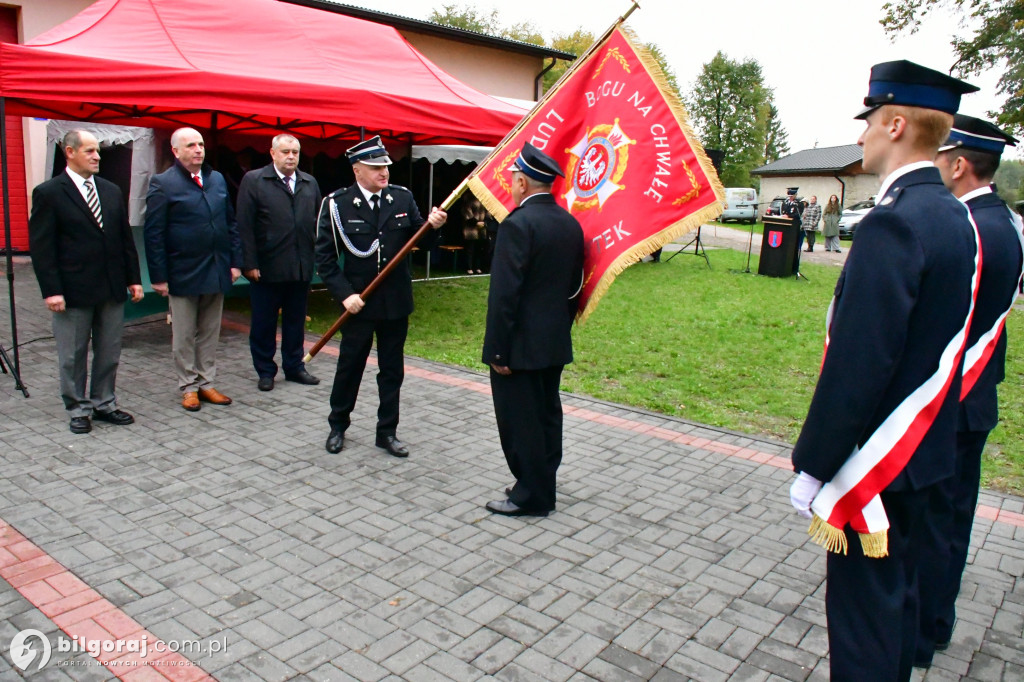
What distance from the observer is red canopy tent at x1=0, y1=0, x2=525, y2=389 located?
641cm

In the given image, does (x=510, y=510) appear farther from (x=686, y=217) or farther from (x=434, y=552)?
(x=686, y=217)

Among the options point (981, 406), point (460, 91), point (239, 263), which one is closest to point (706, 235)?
point (460, 91)

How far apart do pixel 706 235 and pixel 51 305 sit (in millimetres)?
Answer: 25618

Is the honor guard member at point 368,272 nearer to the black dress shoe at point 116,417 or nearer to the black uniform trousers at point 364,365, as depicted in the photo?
the black uniform trousers at point 364,365

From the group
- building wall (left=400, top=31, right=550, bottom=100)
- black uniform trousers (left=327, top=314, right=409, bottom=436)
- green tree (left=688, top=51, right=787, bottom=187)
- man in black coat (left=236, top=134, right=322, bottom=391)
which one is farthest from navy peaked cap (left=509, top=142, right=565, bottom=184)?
green tree (left=688, top=51, right=787, bottom=187)

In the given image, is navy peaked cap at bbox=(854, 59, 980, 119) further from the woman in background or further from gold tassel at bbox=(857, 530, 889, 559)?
the woman in background

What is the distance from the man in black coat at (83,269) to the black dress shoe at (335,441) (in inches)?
64.4

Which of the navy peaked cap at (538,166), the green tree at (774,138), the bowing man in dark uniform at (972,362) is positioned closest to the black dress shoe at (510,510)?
the navy peaked cap at (538,166)

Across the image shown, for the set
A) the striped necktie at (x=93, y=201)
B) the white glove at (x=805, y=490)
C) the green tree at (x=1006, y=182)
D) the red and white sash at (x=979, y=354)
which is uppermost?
the green tree at (x=1006, y=182)

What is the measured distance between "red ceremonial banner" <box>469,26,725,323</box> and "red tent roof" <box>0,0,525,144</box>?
12.8 feet

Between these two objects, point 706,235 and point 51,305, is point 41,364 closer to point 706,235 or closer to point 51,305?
point 51,305

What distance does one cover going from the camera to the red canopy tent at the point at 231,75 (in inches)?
252

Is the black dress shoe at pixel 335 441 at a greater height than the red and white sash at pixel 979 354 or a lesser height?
lesser

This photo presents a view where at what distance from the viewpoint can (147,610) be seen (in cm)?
336
